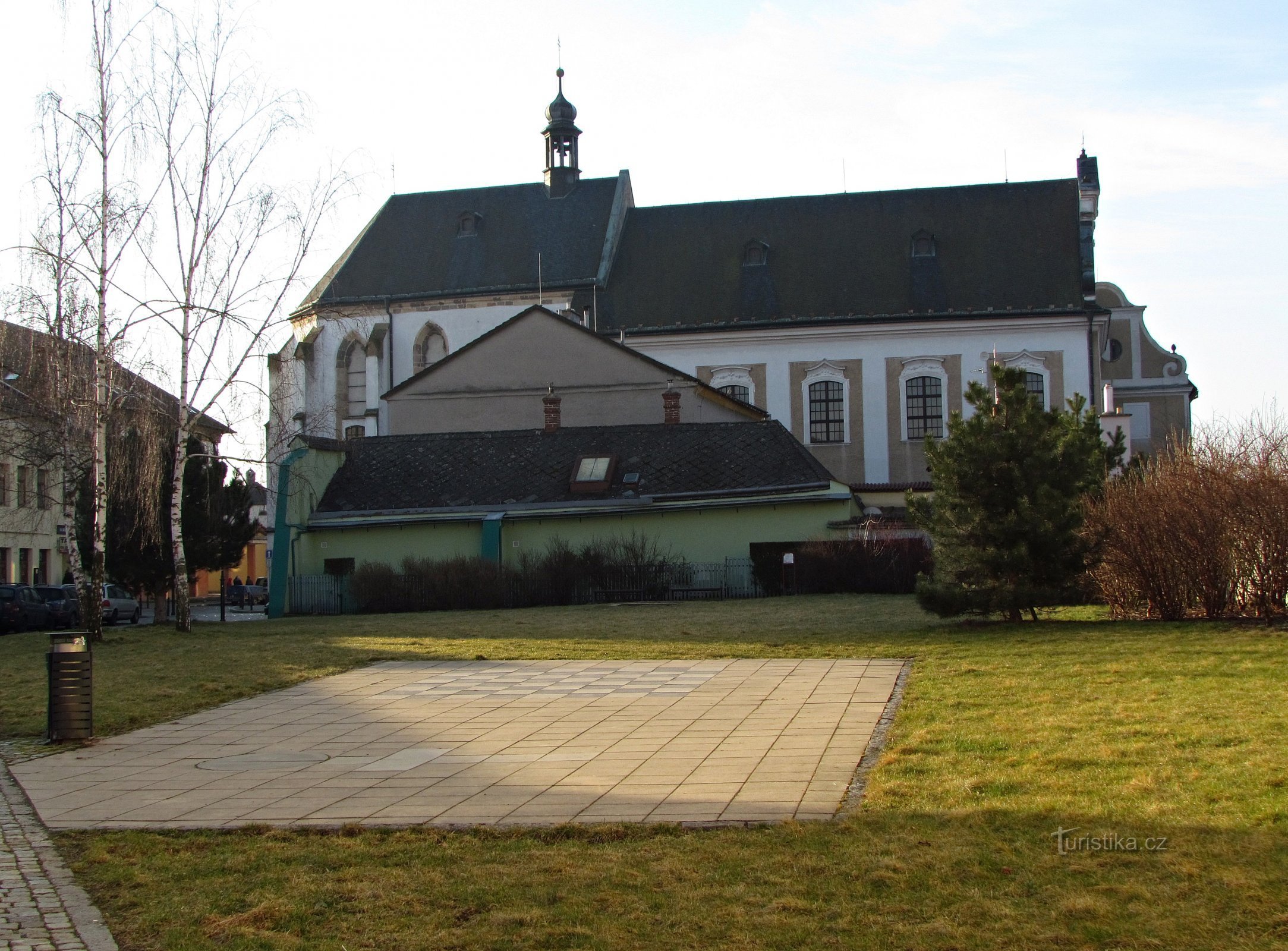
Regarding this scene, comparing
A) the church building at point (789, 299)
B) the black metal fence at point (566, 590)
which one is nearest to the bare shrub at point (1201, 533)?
the black metal fence at point (566, 590)

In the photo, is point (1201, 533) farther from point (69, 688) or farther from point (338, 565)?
point (338, 565)

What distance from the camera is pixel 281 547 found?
1313 inches

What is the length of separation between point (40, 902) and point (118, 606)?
36.3 m

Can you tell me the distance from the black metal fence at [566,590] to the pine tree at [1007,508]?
40.4ft

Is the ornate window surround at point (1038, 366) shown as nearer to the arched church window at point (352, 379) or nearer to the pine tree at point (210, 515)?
the arched church window at point (352, 379)

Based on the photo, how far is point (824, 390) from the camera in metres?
52.1

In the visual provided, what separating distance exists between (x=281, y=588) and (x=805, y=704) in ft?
78.4

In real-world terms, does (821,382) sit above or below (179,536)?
above

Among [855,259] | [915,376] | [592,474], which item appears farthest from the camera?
[855,259]

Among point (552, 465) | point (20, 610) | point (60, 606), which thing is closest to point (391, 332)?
point (552, 465)

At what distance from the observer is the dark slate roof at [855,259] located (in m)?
51.4

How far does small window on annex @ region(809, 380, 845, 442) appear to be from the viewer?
51906 mm

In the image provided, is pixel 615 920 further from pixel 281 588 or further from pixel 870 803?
pixel 281 588

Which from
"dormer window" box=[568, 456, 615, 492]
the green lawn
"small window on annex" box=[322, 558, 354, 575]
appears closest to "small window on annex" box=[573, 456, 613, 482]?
"dormer window" box=[568, 456, 615, 492]
